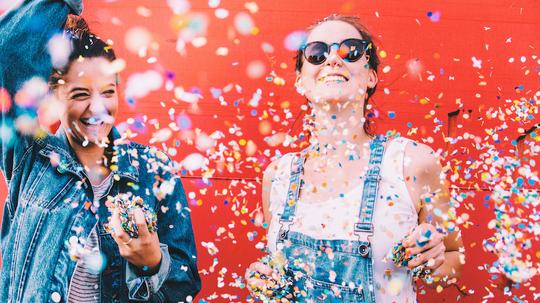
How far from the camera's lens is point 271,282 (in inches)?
75.4

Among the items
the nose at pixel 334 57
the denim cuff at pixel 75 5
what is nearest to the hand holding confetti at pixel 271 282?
the nose at pixel 334 57

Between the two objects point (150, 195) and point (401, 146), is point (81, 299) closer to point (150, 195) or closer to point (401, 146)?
point (150, 195)

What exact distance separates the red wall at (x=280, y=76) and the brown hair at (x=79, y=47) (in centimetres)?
42

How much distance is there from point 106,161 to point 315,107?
32.6 inches

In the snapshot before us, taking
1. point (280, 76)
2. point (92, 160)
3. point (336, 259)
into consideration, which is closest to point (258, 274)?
point (336, 259)

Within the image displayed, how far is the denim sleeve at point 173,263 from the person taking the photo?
189 cm

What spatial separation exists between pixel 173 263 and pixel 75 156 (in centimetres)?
55

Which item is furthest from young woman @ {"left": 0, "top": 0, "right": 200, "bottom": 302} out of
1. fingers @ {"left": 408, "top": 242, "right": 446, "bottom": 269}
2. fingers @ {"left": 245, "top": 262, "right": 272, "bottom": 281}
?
fingers @ {"left": 408, "top": 242, "right": 446, "bottom": 269}

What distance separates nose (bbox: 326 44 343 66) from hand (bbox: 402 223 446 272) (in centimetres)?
68

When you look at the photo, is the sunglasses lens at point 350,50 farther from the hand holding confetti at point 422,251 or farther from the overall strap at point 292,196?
the hand holding confetti at point 422,251

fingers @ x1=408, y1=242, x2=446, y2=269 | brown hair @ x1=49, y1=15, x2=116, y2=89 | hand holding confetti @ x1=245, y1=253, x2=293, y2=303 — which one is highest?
brown hair @ x1=49, y1=15, x2=116, y2=89

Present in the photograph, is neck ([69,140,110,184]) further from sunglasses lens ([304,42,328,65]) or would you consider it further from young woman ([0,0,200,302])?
sunglasses lens ([304,42,328,65])

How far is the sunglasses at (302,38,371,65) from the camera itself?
6.75 feet

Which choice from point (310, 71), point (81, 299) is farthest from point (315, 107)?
point (81, 299)
